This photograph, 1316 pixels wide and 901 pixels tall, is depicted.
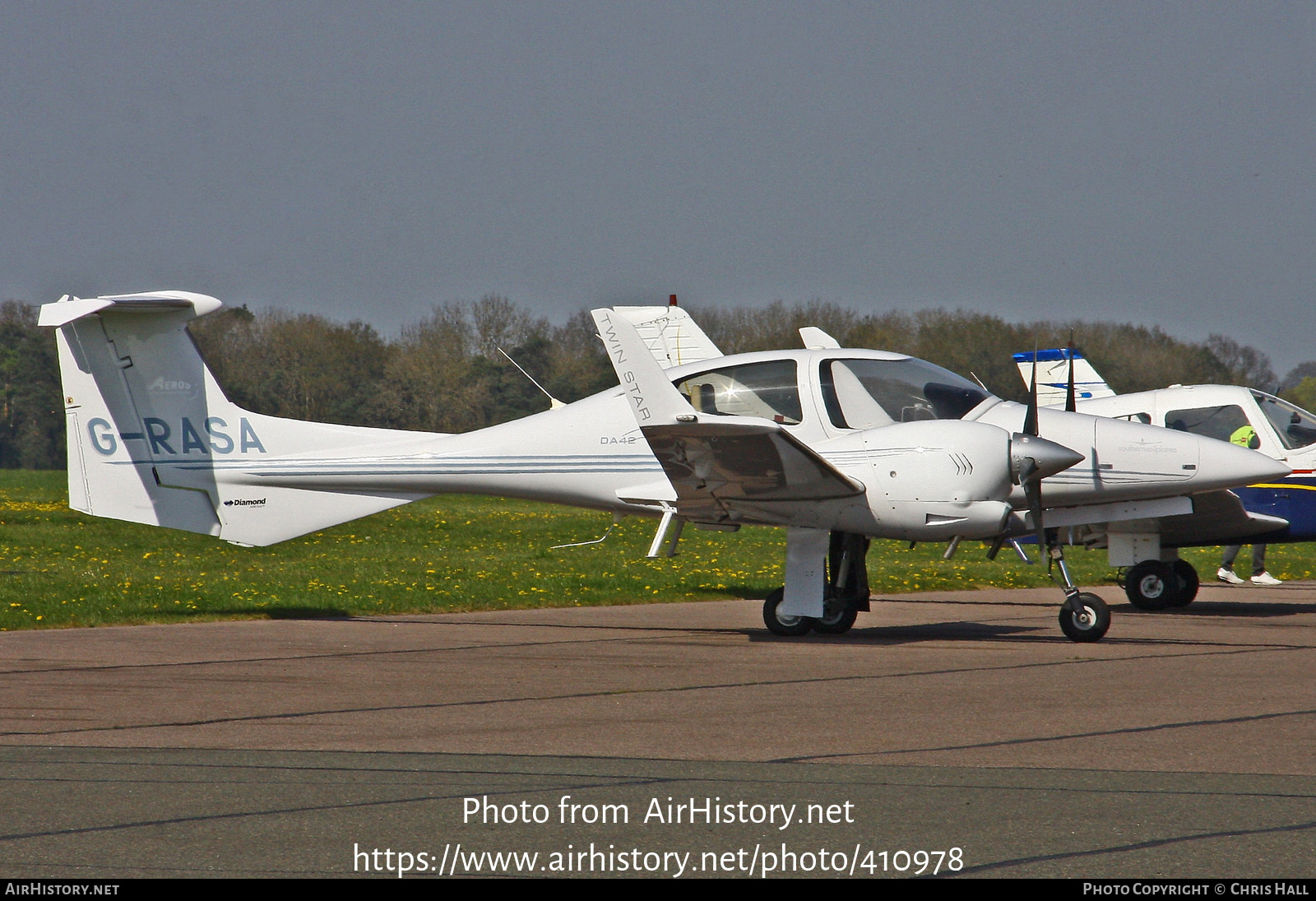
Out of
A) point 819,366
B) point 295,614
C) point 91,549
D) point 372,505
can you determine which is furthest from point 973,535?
point 91,549

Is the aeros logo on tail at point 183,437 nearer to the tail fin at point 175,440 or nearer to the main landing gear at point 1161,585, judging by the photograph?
the tail fin at point 175,440

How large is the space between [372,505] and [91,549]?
12.4 meters

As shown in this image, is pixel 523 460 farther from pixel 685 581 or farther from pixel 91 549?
pixel 91 549

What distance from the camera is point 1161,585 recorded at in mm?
15422

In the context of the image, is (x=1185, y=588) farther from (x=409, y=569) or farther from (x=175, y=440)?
(x=175, y=440)

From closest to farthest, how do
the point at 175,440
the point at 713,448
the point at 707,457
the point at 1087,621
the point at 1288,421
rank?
the point at 713,448 → the point at 707,457 → the point at 1087,621 → the point at 175,440 → the point at 1288,421

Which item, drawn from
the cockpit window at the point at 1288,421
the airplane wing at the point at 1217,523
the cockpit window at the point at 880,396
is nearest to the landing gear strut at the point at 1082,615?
the cockpit window at the point at 880,396

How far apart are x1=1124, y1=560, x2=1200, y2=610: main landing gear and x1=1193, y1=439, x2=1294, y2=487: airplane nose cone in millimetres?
3224

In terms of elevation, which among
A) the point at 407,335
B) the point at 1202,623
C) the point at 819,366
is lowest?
the point at 1202,623

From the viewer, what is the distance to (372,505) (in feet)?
44.1

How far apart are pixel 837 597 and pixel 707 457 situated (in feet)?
7.32

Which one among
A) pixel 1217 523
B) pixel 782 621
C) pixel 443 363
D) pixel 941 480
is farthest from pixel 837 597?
pixel 443 363

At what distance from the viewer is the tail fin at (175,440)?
13.0 metres

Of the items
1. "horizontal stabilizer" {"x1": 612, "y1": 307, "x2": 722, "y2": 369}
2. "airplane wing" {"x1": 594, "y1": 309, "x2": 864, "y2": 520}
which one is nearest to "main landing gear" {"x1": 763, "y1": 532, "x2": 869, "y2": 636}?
"airplane wing" {"x1": 594, "y1": 309, "x2": 864, "y2": 520}
